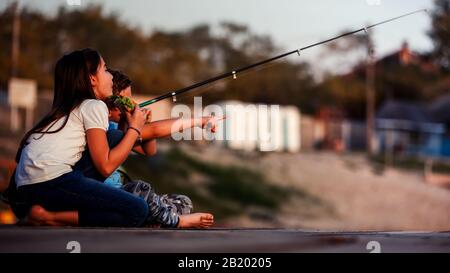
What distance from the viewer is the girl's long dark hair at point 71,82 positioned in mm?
3467

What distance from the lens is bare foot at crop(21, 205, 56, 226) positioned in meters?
3.34

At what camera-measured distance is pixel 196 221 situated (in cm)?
374

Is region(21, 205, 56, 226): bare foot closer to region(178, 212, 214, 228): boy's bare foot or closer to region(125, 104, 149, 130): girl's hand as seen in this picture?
region(125, 104, 149, 130): girl's hand

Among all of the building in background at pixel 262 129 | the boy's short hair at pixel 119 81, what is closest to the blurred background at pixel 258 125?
the building in background at pixel 262 129

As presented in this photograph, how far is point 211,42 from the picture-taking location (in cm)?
4478

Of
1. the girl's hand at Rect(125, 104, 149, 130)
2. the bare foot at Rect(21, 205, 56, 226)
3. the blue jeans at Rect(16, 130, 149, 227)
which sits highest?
the girl's hand at Rect(125, 104, 149, 130)

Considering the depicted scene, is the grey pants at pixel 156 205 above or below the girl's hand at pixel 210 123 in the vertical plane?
below

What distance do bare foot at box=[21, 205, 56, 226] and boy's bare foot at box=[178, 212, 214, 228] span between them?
62 centimetres

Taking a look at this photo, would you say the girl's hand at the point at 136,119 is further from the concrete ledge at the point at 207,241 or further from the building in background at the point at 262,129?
the building in background at the point at 262,129

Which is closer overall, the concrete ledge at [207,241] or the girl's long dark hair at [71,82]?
the concrete ledge at [207,241]

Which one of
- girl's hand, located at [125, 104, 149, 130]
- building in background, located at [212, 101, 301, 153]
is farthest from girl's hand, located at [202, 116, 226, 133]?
building in background, located at [212, 101, 301, 153]

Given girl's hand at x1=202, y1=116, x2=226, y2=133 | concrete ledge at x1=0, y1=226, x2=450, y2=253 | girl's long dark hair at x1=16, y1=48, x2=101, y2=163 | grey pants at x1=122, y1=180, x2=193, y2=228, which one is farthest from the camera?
girl's hand at x1=202, y1=116, x2=226, y2=133

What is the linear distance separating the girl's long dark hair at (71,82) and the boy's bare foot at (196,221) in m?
0.68

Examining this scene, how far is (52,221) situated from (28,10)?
3167 cm
